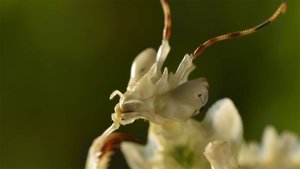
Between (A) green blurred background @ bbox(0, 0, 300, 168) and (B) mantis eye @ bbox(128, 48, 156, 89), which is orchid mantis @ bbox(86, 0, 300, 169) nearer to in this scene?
(B) mantis eye @ bbox(128, 48, 156, 89)

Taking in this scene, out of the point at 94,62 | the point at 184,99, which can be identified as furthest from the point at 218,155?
the point at 94,62


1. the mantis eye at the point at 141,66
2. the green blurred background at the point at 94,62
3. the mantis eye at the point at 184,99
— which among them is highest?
the mantis eye at the point at 141,66

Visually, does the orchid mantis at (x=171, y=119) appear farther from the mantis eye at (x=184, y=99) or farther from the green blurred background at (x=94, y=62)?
the green blurred background at (x=94, y=62)

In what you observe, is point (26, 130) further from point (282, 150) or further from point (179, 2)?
point (282, 150)

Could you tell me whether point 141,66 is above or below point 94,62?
above

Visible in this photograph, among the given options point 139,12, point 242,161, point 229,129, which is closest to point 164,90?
point 229,129

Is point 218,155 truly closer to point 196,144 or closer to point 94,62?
point 196,144

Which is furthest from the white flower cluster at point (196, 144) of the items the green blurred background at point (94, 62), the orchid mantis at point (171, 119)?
the green blurred background at point (94, 62)

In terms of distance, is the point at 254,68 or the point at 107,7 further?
the point at 107,7
